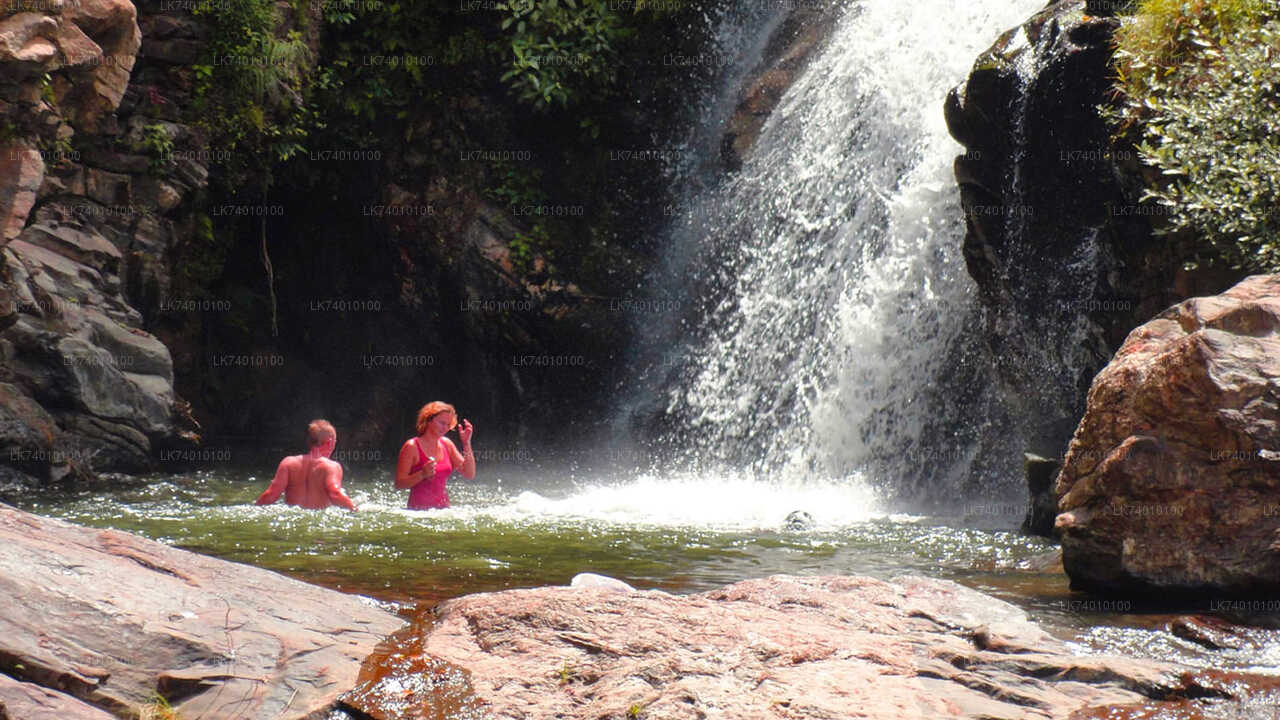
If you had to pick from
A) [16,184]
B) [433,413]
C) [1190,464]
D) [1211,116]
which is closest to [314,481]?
[433,413]

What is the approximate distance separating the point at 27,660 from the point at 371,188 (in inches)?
485

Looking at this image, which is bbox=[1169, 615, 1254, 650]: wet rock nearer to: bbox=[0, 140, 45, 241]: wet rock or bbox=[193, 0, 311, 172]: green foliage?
bbox=[0, 140, 45, 241]: wet rock

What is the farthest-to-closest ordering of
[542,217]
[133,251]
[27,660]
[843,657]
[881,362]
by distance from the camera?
[542,217] < [133,251] < [881,362] < [843,657] < [27,660]

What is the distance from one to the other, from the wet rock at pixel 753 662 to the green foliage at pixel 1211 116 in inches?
158

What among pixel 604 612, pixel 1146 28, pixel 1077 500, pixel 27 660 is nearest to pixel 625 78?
pixel 1146 28

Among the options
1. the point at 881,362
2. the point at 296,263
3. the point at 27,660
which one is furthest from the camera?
the point at 296,263

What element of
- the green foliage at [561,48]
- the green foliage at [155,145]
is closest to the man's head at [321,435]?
the green foliage at [155,145]

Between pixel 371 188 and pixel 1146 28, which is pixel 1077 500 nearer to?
pixel 1146 28

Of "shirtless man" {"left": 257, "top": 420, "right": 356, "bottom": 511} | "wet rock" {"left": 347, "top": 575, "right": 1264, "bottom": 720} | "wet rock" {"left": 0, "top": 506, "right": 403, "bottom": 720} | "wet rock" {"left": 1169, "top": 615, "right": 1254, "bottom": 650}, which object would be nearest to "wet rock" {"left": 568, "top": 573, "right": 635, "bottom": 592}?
"wet rock" {"left": 347, "top": 575, "right": 1264, "bottom": 720}

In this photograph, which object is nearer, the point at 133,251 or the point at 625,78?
the point at 133,251

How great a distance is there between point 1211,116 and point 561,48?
8.80 metres

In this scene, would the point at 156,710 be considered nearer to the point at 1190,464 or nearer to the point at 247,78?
the point at 1190,464

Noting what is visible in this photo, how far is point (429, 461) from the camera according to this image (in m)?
9.49

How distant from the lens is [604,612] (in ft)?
14.2
